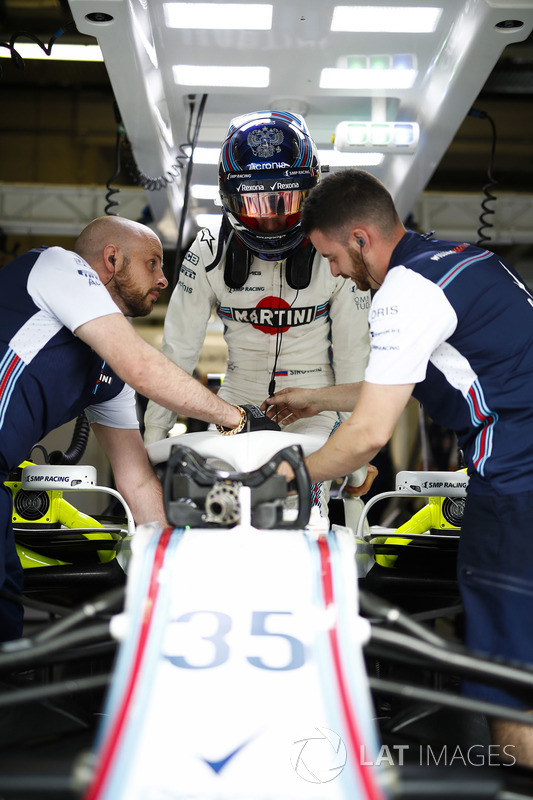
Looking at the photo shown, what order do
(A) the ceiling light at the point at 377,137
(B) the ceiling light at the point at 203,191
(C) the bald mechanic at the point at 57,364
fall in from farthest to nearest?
(B) the ceiling light at the point at 203,191, (A) the ceiling light at the point at 377,137, (C) the bald mechanic at the point at 57,364

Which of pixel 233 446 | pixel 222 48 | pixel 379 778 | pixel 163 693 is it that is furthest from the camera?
pixel 222 48

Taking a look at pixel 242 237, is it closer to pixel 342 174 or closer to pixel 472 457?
pixel 342 174

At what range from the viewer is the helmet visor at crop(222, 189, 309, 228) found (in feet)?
8.82

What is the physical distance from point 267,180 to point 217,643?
1.77 metres

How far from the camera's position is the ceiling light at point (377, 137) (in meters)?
3.59

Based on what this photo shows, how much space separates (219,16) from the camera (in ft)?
10.3

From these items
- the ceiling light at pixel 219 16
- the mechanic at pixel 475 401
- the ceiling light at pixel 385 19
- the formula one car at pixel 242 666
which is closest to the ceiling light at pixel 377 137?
A: the ceiling light at pixel 385 19

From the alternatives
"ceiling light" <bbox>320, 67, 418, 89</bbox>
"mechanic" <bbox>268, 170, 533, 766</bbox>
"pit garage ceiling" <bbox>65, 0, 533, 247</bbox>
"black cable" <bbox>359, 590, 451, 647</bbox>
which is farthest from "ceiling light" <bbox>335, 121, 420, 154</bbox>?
"black cable" <bbox>359, 590, 451, 647</bbox>

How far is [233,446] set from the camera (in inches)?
75.0

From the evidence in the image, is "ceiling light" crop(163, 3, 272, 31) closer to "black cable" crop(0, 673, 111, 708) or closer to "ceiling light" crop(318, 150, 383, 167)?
"ceiling light" crop(318, 150, 383, 167)

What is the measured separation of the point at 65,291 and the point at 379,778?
1.44 m

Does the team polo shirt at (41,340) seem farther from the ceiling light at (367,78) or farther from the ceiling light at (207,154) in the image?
the ceiling light at (207,154)

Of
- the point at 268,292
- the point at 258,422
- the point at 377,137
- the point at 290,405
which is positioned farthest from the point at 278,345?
the point at 377,137

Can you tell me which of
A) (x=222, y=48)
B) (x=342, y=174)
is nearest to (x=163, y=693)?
(x=342, y=174)
